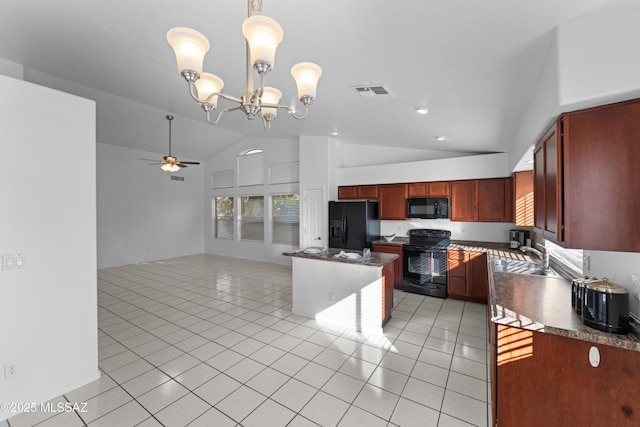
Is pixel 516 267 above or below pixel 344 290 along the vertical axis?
above

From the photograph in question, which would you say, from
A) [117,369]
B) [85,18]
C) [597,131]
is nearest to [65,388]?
[117,369]

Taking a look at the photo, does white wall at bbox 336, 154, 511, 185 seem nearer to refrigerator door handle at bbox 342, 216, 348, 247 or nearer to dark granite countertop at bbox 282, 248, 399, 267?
refrigerator door handle at bbox 342, 216, 348, 247

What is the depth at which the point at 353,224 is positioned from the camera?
5.18m

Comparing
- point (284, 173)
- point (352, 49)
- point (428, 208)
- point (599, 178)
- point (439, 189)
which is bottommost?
point (428, 208)

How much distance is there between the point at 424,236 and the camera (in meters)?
4.70

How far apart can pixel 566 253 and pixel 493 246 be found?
1.64m

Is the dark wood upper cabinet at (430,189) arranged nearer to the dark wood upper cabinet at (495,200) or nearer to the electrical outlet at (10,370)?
the dark wood upper cabinet at (495,200)

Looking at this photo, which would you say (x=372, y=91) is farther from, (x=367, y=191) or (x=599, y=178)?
(x=367, y=191)

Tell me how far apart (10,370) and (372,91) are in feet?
12.9

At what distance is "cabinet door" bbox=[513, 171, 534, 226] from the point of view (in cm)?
378

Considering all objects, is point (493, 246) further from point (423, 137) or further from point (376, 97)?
point (376, 97)

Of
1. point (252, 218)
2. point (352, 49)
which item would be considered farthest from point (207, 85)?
point (252, 218)

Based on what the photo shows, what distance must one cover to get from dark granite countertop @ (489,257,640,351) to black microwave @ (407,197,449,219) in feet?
7.28

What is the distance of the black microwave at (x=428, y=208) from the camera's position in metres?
4.72
